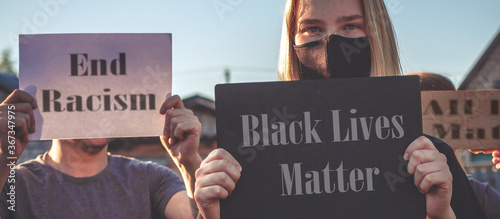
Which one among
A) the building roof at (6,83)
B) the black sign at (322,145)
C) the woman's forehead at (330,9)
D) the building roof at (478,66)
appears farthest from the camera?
the building roof at (478,66)

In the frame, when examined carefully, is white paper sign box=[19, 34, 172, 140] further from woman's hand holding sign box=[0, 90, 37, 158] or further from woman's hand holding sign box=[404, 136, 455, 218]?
woman's hand holding sign box=[404, 136, 455, 218]

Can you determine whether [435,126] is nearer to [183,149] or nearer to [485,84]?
[183,149]

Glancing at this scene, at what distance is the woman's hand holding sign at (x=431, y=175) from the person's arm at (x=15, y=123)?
1.42m

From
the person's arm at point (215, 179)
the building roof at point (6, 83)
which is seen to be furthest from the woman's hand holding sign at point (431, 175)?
Answer: the building roof at point (6, 83)

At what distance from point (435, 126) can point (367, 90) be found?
876 mm

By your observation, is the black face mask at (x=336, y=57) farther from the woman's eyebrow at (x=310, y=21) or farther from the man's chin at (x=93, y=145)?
the man's chin at (x=93, y=145)

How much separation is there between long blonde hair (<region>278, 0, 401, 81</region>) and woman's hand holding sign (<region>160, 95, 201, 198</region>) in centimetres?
50

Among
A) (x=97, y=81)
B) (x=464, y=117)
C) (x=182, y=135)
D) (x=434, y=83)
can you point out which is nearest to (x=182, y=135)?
(x=182, y=135)

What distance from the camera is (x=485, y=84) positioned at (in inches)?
793

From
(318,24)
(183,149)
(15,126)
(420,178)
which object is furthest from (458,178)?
(15,126)

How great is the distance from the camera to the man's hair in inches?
115

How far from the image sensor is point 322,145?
1626 mm

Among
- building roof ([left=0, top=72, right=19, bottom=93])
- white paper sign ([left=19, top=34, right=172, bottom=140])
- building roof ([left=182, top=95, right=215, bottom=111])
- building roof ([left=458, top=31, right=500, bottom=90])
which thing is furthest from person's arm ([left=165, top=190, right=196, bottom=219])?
building roof ([left=458, top=31, right=500, bottom=90])

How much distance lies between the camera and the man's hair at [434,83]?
2.93 meters
